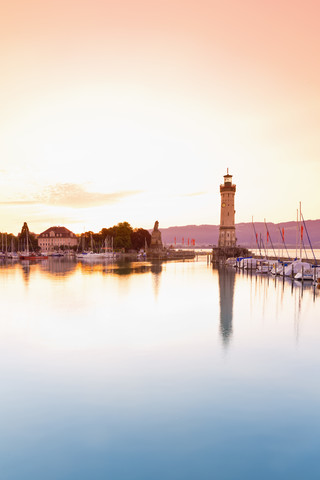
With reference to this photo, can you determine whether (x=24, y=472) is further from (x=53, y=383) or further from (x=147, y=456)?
(x=53, y=383)

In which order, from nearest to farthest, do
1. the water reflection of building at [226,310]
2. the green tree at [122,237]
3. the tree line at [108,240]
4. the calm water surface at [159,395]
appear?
the calm water surface at [159,395] → the water reflection of building at [226,310] → the tree line at [108,240] → the green tree at [122,237]

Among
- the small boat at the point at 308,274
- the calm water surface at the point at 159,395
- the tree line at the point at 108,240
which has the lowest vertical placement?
the calm water surface at the point at 159,395

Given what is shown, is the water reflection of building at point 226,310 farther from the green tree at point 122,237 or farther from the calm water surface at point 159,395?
the green tree at point 122,237

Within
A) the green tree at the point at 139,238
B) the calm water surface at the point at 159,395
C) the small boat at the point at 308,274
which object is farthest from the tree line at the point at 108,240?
the calm water surface at the point at 159,395

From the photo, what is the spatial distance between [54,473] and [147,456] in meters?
2.71

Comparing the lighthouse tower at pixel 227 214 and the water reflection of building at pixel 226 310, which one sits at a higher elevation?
the lighthouse tower at pixel 227 214

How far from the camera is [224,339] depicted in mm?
23984

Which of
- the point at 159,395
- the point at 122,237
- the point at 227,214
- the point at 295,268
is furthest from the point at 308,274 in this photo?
the point at 122,237

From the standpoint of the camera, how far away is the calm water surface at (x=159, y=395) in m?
10.8

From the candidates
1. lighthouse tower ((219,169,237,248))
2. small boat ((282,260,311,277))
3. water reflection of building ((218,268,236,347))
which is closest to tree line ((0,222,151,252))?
lighthouse tower ((219,169,237,248))

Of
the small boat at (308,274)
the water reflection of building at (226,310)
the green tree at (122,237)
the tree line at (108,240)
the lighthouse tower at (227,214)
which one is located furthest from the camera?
the green tree at (122,237)

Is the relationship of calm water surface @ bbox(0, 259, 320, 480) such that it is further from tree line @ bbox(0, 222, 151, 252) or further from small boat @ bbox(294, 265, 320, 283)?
tree line @ bbox(0, 222, 151, 252)

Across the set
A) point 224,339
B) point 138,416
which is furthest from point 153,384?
point 224,339

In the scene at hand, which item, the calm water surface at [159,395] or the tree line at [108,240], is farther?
the tree line at [108,240]
